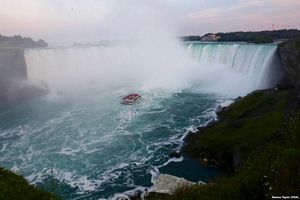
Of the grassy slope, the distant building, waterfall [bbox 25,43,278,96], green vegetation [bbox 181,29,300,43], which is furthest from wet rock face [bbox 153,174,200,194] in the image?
the distant building

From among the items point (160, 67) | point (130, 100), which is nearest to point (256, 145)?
point (130, 100)

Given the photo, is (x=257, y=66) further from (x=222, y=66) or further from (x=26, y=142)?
(x=26, y=142)

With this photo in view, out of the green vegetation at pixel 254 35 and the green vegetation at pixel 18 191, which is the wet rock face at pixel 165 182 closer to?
the green vegetation at pixel 18 191

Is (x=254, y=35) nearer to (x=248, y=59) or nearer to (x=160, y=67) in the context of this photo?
(x=160, y=67)

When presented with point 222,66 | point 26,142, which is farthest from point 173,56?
point 26,142

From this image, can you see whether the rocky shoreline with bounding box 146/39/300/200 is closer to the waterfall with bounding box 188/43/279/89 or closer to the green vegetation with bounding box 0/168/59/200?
the waterfall with bounding box 188/43/279/89

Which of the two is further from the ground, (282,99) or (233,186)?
(233,186)
